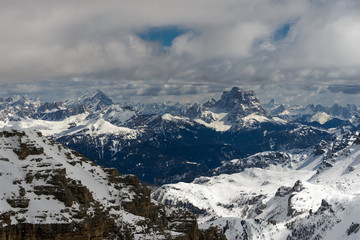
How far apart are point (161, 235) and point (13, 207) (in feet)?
116

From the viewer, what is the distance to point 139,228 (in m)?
94.1

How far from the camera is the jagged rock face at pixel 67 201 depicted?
74938mm

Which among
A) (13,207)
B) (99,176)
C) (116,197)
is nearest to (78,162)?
(99,176)

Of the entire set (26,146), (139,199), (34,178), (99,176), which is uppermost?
(26,146)

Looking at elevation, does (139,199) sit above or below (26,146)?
below

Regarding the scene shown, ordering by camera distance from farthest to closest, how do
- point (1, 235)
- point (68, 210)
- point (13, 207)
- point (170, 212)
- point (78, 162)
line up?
point (170, 212) < point (78, 162) < point (68, 210) < point (13, 207) < point (1, 235)

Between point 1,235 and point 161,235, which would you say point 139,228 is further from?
point 1,235

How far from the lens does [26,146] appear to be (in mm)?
97625

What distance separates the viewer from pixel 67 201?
82.5 metres

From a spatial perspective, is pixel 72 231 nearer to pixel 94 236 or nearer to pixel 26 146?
pixel 94 236

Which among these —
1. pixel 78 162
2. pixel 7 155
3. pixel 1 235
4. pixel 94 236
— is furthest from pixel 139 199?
pixel 1 235

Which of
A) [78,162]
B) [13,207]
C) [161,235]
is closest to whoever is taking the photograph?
[13,207]

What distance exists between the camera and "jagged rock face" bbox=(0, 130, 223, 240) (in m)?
74.9

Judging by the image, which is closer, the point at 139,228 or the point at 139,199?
the point at 139,228
